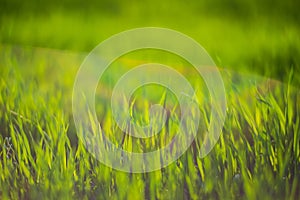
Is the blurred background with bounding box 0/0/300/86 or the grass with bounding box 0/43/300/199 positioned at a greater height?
the blurred background with bounding box 0/0/300/86

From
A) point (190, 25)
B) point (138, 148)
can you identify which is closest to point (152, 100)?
point (138, 148)

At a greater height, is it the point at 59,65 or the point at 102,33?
the point at 102,33

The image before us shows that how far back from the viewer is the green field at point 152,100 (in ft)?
4.99

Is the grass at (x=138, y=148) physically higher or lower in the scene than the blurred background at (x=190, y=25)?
lower

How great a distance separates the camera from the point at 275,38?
5.16ft

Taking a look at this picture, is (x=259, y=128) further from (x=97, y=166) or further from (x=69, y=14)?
(x=69, y=14)

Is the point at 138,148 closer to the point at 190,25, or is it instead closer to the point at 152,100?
the point at 152,100

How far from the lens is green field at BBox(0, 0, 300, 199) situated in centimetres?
152

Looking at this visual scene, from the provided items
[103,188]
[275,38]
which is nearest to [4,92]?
[103,188]

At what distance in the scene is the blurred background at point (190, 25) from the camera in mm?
1568

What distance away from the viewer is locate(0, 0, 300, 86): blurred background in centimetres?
157

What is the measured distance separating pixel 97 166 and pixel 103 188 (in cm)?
7

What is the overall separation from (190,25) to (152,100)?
0.91 feet

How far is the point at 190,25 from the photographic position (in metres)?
1.60
